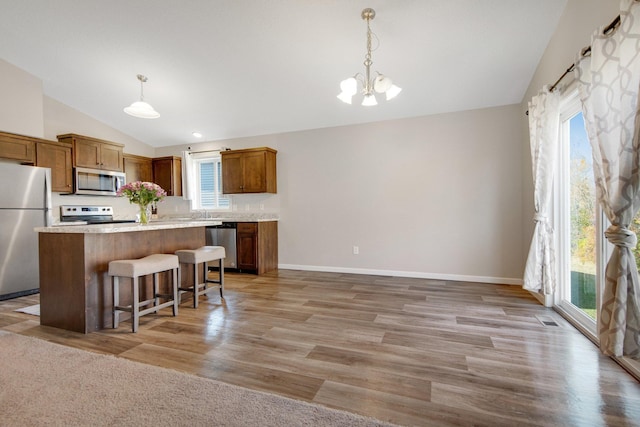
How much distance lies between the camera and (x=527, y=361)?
1.93 metres

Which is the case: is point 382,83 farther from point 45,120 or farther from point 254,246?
point 45,120

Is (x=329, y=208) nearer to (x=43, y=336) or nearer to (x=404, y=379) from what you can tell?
(x=404, y=379)

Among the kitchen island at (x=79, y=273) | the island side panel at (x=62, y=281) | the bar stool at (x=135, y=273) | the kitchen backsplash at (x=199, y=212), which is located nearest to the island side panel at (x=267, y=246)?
the kitchen backsplash at (x=199, y=212)

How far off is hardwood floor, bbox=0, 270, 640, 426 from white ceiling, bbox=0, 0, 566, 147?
269 cm

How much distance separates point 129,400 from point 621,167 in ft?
9.68

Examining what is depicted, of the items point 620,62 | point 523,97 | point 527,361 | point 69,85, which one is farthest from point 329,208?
point 69,85

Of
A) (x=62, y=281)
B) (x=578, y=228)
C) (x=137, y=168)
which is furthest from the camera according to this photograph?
(x=137, y=168)

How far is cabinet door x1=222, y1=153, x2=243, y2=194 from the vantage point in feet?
17.2

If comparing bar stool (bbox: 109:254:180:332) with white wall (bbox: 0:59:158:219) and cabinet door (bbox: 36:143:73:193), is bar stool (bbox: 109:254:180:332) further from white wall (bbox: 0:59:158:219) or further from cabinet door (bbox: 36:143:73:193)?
white wall (bbox: 0:59:158:219)

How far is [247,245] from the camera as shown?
485 centimetres

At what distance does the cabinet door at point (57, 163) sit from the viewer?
4.17 m

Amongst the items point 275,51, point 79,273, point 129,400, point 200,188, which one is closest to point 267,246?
point 200,188

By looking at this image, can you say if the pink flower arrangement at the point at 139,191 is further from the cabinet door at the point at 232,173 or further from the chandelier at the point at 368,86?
the cabinet door at the point at 232,173

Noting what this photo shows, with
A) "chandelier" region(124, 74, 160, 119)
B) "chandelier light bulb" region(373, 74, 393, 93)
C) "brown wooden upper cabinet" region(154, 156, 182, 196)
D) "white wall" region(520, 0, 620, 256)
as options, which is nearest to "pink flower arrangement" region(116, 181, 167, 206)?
"chandelier" region(124, 74, 160, 119)
